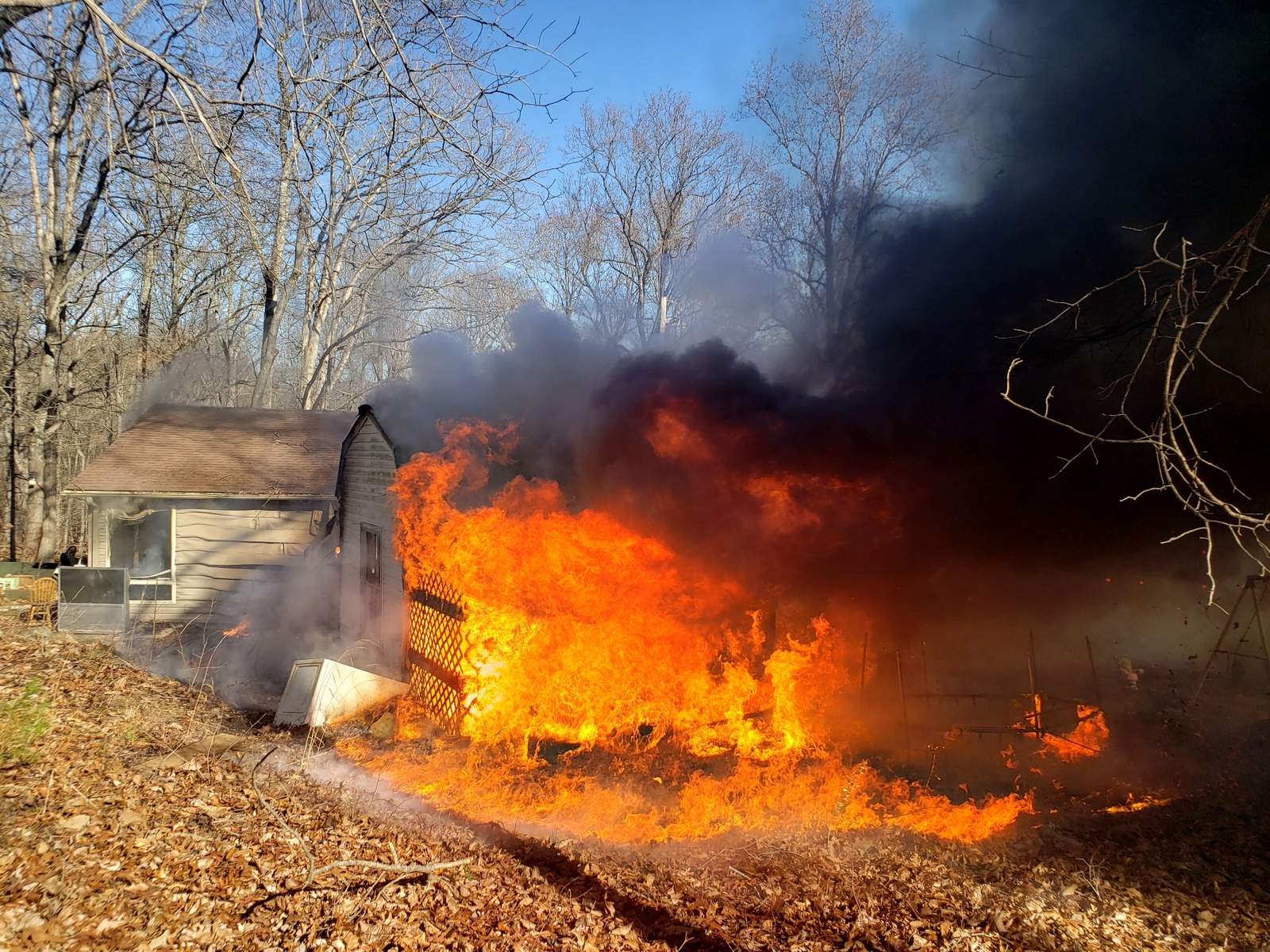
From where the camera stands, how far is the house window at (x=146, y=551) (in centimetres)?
1485

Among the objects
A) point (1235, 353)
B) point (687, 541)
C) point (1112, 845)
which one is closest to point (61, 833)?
point (687, 541)

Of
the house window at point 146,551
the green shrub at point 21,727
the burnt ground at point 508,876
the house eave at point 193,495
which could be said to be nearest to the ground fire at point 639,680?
the burnt ground at point 508,876

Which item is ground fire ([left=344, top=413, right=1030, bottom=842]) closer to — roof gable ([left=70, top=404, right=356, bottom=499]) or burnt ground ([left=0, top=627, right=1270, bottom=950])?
burnt ground ([left=0, top=627, right=1270, bottom=950])

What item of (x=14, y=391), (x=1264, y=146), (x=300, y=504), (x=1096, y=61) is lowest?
(x=300, y=504)

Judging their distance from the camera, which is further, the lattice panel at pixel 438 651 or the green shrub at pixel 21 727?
the lattice panel at pixel 438 651

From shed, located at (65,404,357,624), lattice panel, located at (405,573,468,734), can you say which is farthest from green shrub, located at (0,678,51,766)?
shed, located at (65,404,357,624)

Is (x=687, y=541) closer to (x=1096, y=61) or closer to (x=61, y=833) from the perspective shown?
(x=61, y=833)

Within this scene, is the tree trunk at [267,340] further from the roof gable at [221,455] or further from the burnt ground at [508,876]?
A: the burnt ground at [508,876]

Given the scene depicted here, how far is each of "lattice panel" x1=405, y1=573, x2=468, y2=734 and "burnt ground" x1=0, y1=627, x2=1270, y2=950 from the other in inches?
66.6

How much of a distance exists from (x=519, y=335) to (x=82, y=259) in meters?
15.8

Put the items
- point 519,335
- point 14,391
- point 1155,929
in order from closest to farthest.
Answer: point 1155,929
point 519,335
point 14,391

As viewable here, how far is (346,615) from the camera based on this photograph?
1246cm

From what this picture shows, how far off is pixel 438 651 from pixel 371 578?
10.7ft

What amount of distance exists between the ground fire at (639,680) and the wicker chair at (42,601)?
28.5 feet
